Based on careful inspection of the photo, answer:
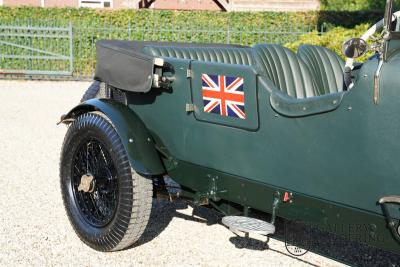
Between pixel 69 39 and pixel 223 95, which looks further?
pixel 69 39

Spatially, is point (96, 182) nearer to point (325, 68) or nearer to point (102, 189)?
point (102, 189)

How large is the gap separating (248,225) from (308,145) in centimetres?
55

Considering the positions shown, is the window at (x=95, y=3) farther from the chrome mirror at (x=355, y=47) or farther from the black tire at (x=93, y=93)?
the chrome mirror at (x=355, y=47)

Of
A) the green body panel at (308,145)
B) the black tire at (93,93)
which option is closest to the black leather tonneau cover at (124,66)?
the green body panel at (308,145)

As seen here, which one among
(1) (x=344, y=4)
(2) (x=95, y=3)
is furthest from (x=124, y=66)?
(1) (x=344, y=4)

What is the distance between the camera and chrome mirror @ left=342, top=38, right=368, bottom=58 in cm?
250

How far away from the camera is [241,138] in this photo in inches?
115

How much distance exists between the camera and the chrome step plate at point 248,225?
282 cm

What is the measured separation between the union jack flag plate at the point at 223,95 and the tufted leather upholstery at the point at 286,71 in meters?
0.78

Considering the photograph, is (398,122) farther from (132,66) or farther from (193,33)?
(193,33)

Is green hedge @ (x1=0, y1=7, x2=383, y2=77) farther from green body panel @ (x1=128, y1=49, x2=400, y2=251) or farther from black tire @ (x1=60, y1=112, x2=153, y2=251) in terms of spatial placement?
green body panel @ (x1=128, y1=49, x2=400, y2=251)

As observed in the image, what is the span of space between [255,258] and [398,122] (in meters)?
1.57

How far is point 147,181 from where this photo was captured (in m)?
3.41

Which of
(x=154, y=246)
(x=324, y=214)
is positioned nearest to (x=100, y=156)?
(x=154, y=246)
